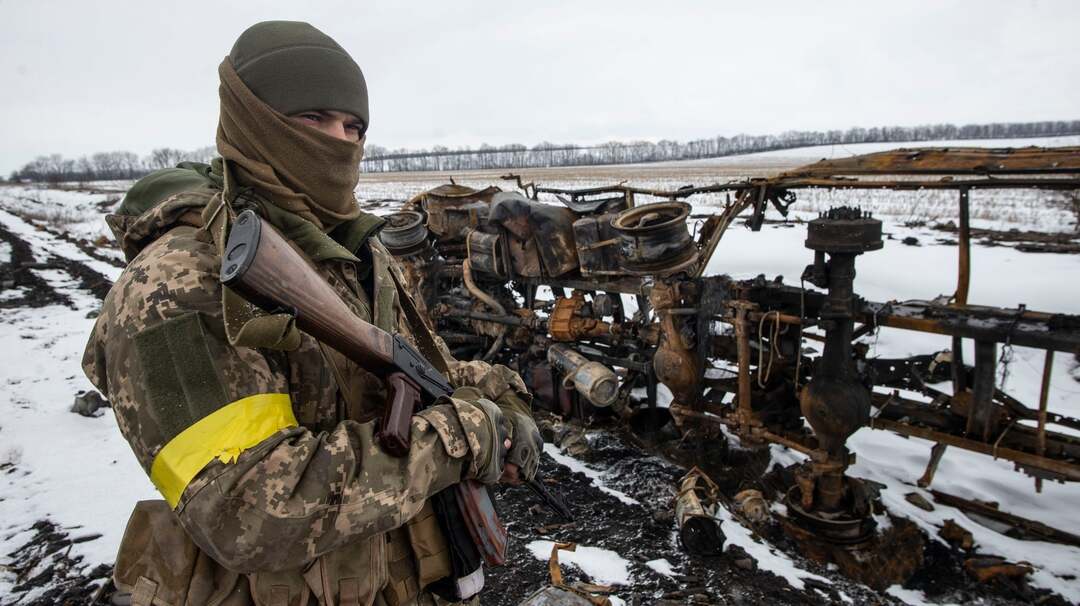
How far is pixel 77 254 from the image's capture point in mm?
18047

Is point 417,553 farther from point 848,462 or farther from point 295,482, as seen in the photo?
point 848,462

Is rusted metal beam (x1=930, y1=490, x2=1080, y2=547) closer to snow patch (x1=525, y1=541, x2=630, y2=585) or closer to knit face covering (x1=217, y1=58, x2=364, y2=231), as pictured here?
snow patch (x1=525, y1=541, x2=630, y2=585)

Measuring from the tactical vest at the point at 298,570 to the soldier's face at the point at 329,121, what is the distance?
303 millimetres

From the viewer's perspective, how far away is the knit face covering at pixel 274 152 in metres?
1.59

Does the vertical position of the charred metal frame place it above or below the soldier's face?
below

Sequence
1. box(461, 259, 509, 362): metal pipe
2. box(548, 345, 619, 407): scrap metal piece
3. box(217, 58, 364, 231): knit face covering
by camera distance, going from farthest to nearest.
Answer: box(461, 259, 509, 362): metal pipe, box(548, 345, 619, 407): scrap metal piece, box(217, 58, 364, 231): knit face covering

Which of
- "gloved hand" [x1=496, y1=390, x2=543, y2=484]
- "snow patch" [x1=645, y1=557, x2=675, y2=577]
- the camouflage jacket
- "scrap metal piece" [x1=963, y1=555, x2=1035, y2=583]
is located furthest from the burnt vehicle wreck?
the camouflage jacket

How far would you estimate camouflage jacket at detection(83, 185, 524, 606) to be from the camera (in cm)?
125

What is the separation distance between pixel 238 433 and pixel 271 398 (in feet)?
0.38

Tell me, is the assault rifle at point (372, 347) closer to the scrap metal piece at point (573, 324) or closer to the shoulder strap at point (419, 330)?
the shoulder strap at point (419, 330)

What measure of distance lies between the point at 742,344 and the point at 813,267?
0.76 metres

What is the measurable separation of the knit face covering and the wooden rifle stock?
0.27 meters

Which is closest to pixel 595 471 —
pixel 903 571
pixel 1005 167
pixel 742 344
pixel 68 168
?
pixel 742 344

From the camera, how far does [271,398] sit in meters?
1.38
